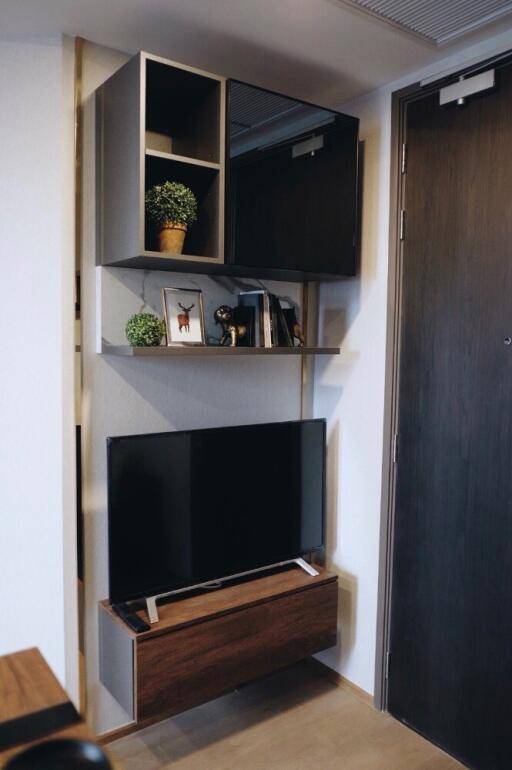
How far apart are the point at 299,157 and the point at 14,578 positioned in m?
1.79

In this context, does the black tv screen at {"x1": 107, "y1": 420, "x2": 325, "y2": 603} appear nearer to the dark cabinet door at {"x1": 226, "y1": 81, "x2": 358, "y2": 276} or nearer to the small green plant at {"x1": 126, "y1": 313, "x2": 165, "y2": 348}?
the small green plant at {"x1": 126, "y1": 313, "x2": 165, "y2": 348}

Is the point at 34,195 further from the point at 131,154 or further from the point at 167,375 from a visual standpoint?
the point at 167,375

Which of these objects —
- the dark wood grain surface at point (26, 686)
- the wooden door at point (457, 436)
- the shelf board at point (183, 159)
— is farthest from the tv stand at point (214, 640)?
the shelf board at point (183, 159)

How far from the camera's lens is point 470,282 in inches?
84.5

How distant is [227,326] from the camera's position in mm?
2346

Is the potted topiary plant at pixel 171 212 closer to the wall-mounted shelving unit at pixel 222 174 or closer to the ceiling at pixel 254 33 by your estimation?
the wall-mounted shelving unit at pixel 222 174

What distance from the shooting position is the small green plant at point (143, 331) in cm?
208

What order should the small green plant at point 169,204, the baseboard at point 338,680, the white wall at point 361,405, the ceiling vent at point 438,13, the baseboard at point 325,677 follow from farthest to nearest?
1. the baseboard at point 338,680
2. the white wall at point 361,405
3. the baseboard at point 325,677
4. the small green plant at point 169,204
5. the ceiling vent at point 438,13

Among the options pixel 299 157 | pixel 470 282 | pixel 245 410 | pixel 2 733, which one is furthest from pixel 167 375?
pixel 2 733

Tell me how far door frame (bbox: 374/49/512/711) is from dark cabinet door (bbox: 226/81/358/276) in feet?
0.52

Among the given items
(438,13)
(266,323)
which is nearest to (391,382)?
(266,323)

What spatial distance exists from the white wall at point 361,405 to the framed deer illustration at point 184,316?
68cm

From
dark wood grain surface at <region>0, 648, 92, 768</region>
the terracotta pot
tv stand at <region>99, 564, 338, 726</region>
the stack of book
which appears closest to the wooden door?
tv stand at <region>99, 564, 338, 726</region>

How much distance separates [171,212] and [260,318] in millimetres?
538
